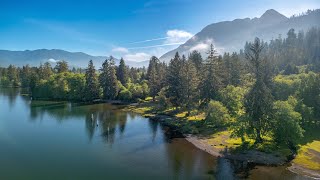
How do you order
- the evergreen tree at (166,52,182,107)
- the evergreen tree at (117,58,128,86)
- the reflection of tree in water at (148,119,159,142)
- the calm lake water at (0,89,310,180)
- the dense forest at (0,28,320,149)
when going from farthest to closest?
the evergreen tree at (117,58,128,86)
the evergreen tree at (166,52,182,107)
the reflection of tree in water at (148,119,159,142)
the dense forest at (0,28,320,149)
the calm lake water at (0,89,310,180)

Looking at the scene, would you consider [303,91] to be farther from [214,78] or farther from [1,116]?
[1,116]

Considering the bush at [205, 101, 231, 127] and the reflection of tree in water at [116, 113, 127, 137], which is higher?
the bush at [205, 101, 231, 127]

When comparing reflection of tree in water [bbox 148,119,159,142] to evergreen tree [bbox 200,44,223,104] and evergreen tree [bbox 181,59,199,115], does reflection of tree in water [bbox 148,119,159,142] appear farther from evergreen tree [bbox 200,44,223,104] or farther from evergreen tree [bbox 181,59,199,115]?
evergreen tree [bbox 200,44,223,104]

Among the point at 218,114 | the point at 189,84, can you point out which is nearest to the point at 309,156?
the point at 218,114

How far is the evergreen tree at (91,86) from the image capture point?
13138 centimetres

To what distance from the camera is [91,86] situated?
13200cm

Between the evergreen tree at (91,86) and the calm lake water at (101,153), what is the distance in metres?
48.7

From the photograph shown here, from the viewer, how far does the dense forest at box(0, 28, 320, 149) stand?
5103 centimetres

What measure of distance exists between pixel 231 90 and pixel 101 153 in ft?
140

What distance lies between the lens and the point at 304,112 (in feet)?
196

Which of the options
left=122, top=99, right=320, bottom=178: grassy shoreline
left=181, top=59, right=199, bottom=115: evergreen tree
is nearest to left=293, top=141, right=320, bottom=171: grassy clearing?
left=122, top=99, right=320, bottom=178: grassy shoreline

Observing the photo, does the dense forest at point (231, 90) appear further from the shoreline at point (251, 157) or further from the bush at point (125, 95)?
the shoreline at point (251, 157)

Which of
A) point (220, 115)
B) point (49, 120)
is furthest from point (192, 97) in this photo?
point (49, 120)

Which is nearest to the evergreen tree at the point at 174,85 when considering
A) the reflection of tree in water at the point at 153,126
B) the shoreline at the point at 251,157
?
the reflection of tree in water at the point at 153,126
